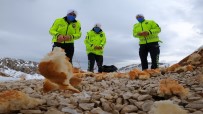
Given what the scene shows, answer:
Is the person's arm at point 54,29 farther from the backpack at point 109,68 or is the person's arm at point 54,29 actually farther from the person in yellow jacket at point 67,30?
the backpack at point 109,68

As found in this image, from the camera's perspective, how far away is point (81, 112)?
3.43m

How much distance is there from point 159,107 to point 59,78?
1.71m

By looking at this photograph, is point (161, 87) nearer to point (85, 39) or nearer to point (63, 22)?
point (63, 22)

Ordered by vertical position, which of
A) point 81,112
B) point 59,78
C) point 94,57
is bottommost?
point 81,112

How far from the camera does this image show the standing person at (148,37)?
1134cm

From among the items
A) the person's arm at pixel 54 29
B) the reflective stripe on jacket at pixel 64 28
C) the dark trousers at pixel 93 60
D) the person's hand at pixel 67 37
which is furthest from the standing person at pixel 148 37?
the person's arm at pixel 54 29

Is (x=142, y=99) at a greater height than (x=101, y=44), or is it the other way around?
(x=101, y=44)

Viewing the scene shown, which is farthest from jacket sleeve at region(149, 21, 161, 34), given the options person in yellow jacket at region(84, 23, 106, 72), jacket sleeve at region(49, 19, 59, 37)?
jacket sleeve at region(49, 19, 59, 37)

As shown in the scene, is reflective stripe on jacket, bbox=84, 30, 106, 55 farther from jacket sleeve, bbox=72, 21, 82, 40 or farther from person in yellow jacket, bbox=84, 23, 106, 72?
jacket sleeve, bbox=72, 21, 82, 40

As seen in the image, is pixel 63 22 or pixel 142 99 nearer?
pixel 142 99

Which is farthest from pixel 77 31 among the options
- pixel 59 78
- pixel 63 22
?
pixel 59 78

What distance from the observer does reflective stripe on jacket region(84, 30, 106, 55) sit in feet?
41.7

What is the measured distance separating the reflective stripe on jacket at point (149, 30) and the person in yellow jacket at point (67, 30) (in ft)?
6.70

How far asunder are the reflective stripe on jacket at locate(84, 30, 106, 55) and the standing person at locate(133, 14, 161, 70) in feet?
5.20
